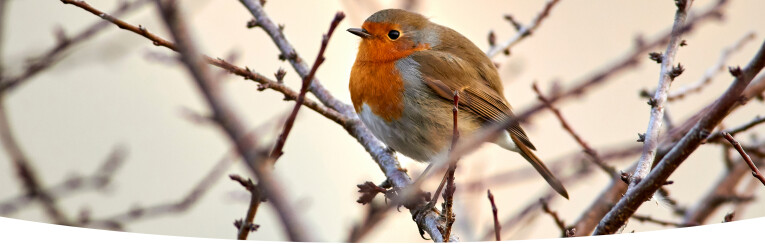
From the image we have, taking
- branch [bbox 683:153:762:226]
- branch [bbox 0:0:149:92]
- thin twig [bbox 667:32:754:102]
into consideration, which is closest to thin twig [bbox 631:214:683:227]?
branch [bbox 683:153:762:226]

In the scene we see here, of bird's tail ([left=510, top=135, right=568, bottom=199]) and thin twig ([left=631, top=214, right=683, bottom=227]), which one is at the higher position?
bird's tail ([left=510, top=135, right=568, bottom=199])

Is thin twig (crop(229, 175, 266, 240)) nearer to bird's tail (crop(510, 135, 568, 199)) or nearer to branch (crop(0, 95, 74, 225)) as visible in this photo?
branch (crop(0, 95, 74, 225))

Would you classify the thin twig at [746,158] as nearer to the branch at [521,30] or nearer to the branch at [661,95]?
the branch at [661,95]

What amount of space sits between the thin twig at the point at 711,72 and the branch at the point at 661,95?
0.14 feet

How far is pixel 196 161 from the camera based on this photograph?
927mm

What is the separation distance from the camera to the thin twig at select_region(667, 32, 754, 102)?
851 millimetres

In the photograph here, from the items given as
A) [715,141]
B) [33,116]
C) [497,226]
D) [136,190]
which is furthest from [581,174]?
[33,116]

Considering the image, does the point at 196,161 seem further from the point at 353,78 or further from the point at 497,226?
the point at 353,78

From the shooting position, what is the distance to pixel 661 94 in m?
0.93

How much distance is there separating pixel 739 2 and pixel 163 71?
2.30ft

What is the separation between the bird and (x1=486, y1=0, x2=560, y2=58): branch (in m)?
0.04

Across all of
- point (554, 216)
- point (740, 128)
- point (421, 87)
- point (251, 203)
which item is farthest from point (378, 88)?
point (251, 203)

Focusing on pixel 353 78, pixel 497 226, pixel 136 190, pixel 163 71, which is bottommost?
pixel 497 226

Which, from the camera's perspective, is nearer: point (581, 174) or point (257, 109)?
point (581, 174)
